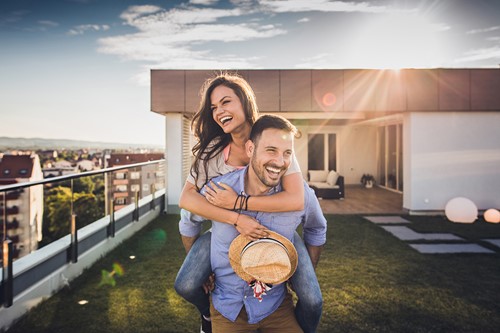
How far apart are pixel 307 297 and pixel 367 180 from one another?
1461 centimetres

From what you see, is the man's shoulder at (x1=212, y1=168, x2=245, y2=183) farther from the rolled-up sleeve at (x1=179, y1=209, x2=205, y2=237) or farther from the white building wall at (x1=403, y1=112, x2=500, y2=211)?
the white building wall at (x1=403, y1=112, x2=500, y2=211)

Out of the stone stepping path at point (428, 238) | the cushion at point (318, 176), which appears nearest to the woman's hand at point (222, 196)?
the stone stepping path at point (428, 238)

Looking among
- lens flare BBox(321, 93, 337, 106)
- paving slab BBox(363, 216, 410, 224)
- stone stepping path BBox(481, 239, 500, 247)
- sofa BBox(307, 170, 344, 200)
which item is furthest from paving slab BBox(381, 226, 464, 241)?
sofa BBox(307, 170, 344, 200)

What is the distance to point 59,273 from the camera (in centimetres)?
416

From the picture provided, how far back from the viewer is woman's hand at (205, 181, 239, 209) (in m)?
1.82

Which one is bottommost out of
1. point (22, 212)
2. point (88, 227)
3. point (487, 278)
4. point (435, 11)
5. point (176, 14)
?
point (487, 278)

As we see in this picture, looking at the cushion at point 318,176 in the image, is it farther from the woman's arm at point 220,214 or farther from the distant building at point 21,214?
the woman's arm at point 220,214

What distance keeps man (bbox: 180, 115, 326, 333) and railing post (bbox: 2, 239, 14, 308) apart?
2.34 m

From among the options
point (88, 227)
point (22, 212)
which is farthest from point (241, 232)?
point (88, 227)

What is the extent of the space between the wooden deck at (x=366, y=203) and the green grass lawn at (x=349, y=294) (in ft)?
11.3

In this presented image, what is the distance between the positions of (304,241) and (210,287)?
23.3 inches

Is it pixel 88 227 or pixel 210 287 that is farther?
pixel 88 227

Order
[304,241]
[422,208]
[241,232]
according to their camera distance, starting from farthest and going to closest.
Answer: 1. [422,208]
2. [304,241]
3. [241,232]

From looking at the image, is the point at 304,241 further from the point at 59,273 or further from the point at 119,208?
the point at 119,208
